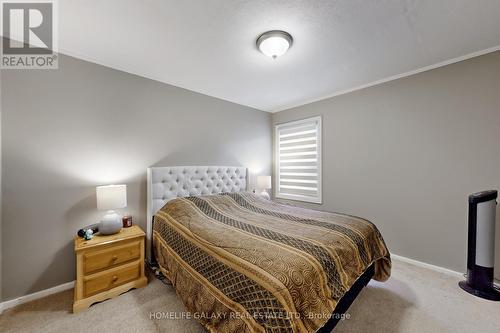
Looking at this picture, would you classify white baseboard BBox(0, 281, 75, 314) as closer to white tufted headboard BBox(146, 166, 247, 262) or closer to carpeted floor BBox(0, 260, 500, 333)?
carpeted floor BBox(0, 260, 500, 333)

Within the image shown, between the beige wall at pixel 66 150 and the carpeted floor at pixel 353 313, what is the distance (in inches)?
16.8

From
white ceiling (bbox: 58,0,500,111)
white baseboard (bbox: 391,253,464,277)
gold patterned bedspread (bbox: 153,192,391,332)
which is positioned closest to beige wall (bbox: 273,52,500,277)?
white baseboard (bbox: 391,253,464,277)

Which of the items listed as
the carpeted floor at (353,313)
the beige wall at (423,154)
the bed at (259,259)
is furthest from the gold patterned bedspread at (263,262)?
the beige wall at (423,154)

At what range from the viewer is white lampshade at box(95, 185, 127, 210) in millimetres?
1957

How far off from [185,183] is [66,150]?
4.38 ft

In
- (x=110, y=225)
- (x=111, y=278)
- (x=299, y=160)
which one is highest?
(x=299, y=160)

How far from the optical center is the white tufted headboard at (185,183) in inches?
98.6

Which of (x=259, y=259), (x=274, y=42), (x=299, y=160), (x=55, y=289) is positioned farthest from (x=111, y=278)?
(x=299, y=160)

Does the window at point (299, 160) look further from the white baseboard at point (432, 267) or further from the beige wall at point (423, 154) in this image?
the white baseboard at point (432, 267)

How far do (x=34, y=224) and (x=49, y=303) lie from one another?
754mm

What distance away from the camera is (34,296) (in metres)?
1.86

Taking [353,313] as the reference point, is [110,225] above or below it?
above

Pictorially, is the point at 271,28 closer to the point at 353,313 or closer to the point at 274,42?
the point at 274,42

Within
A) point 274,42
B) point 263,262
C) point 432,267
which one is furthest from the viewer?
point 432,267
